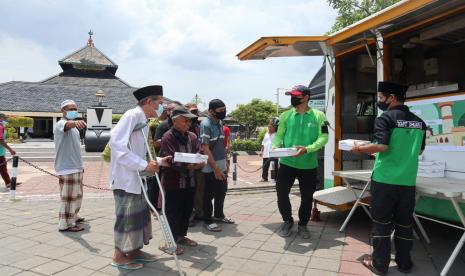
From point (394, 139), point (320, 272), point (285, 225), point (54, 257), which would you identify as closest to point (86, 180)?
point (54, 257)

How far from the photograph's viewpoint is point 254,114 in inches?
1813

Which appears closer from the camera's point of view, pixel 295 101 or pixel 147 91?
pixel 147 91

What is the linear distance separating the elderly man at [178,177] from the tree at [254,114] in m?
41.7

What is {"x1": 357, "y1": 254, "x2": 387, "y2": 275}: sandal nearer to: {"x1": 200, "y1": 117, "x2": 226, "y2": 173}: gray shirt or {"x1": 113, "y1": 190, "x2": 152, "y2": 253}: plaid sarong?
{"x1": 200, "y1": 117, "x2": 226, "y2": 173}: gray shirt

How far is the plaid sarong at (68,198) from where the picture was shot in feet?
16.0

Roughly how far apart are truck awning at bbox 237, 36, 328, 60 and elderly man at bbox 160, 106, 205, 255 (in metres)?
1.74

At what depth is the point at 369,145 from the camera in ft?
11.2

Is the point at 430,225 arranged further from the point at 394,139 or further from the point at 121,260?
the point at 121,260

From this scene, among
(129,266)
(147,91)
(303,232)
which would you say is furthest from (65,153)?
(303,232)

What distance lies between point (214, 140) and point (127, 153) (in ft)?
6.24

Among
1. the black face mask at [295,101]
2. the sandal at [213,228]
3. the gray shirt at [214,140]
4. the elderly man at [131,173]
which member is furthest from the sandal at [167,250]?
the black face mask at [295,101]

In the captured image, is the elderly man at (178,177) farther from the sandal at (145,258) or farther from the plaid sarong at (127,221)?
the plaid sarong at (127,221)

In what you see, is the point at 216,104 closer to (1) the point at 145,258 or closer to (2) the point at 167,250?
(2) the point at 167,250

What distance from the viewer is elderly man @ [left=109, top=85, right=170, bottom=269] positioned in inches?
132
